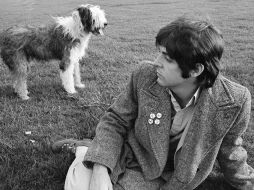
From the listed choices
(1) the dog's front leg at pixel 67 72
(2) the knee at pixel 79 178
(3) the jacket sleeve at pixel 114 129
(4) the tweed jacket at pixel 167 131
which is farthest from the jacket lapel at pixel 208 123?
(1) the dog's front leg at pixel 67 72

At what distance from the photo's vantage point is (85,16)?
18.9 feet

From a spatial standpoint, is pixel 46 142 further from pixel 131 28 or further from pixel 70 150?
pixel 131 28

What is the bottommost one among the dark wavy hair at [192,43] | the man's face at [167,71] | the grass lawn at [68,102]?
the grass lawn at [68,102]

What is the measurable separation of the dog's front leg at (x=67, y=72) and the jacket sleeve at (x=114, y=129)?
2.98 meters

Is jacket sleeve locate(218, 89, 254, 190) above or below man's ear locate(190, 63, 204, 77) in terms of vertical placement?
below

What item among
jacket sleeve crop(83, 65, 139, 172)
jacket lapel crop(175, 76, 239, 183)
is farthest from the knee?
jacket lapel crop(175, 76, 239, 183)

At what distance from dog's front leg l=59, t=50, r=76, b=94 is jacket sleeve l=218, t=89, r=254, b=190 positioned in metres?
3.31

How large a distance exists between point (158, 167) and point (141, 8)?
48.4 feet

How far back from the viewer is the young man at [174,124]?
2.44m

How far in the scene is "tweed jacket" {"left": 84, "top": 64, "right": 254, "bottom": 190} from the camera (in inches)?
102

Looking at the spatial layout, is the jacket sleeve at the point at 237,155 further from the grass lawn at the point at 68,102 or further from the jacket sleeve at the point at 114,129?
the jacket sleeve at the point at 114,129

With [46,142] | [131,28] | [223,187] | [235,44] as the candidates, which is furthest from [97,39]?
[223,187]

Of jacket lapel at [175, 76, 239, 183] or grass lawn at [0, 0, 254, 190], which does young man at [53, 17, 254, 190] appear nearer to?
jacket lapel at [175, 76, 239, 183]

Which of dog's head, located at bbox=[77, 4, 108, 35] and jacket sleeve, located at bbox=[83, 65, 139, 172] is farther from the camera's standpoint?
dog's head, located at bbox=[77, 4, 108, 35]
